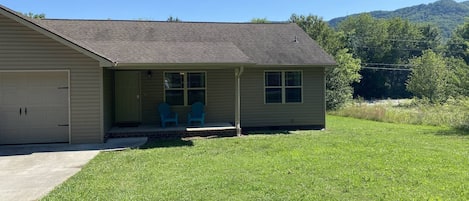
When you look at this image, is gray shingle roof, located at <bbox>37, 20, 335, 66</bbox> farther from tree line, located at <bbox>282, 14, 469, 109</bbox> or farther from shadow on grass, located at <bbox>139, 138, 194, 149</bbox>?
tree line, located at <bbox>282, 14, 469, 109</bbox>

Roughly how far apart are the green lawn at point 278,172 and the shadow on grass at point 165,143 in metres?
0.04

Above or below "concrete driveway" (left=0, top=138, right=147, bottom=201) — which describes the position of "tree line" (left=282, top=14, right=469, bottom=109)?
above

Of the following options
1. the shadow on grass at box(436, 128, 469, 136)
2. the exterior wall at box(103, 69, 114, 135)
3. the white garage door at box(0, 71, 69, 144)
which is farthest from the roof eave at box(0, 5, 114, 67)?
the shadow on grass at box(436, 128, 469, 136)

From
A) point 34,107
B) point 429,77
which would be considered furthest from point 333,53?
point 34,107

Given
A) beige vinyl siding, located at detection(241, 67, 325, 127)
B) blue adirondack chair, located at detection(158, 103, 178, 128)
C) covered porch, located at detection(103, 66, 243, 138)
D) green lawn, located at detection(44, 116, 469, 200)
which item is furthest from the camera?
beige vinyl siding, located at detection(241, 67, 325, 127)

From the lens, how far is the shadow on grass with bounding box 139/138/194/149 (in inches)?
380

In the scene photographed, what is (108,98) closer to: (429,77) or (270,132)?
(270,132)

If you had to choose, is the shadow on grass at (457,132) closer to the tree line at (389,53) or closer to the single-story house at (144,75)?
the single-story house at (144,75)

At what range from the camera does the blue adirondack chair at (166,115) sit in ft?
39.5

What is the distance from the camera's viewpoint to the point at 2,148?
945 cm

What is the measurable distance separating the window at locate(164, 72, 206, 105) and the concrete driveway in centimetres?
261

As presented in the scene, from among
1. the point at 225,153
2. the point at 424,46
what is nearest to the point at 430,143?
the point at 225,153

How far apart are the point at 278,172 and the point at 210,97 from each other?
6921 mm

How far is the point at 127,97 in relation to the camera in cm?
1265
